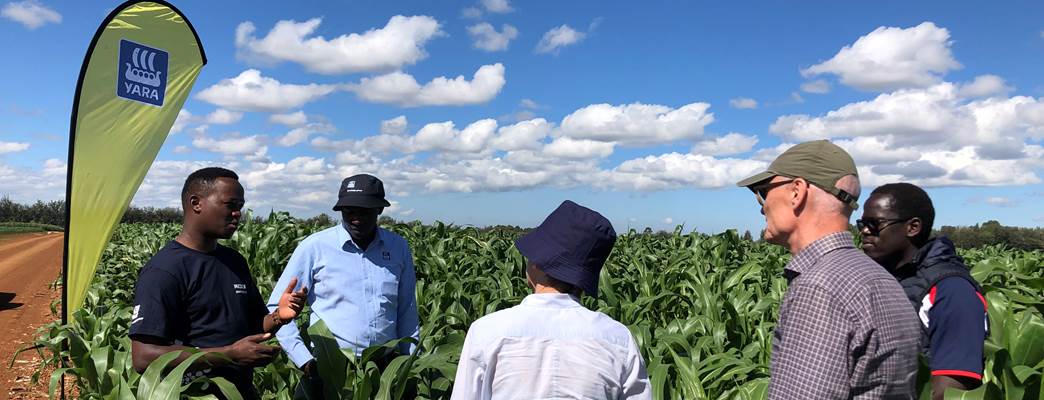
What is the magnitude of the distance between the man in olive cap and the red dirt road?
7.24 metres

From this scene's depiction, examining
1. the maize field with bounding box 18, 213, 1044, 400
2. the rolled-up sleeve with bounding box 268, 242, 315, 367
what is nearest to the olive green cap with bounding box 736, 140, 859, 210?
the maize field with bounding box 18, 213, 1044, 400

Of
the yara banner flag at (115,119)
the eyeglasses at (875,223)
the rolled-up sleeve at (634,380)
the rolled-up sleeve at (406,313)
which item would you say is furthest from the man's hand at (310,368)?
the yara banner flag at (115,119)

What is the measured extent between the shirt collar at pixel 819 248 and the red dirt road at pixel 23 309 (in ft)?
25.5

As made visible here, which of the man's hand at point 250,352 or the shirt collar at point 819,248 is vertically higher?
the shirt collar at point 819,248

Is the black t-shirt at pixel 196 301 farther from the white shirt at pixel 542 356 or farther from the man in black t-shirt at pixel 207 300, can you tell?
the white shirt at pixel 542 356

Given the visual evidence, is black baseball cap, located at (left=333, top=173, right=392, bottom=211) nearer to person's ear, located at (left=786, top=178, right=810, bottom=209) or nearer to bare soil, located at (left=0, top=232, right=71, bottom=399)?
person's ear, located at (left=786, top=178, right=810, bottom=209)

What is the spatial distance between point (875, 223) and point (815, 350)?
1.49 metres

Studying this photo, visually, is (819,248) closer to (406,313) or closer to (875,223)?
(875,223)

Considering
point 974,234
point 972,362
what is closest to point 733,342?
point 972,362

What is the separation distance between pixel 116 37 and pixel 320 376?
5660mm

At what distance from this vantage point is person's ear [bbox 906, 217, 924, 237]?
300cm

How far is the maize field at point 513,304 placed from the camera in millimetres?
3119

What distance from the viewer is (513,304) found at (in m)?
5.62

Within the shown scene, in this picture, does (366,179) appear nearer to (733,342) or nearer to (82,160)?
(733,342)
